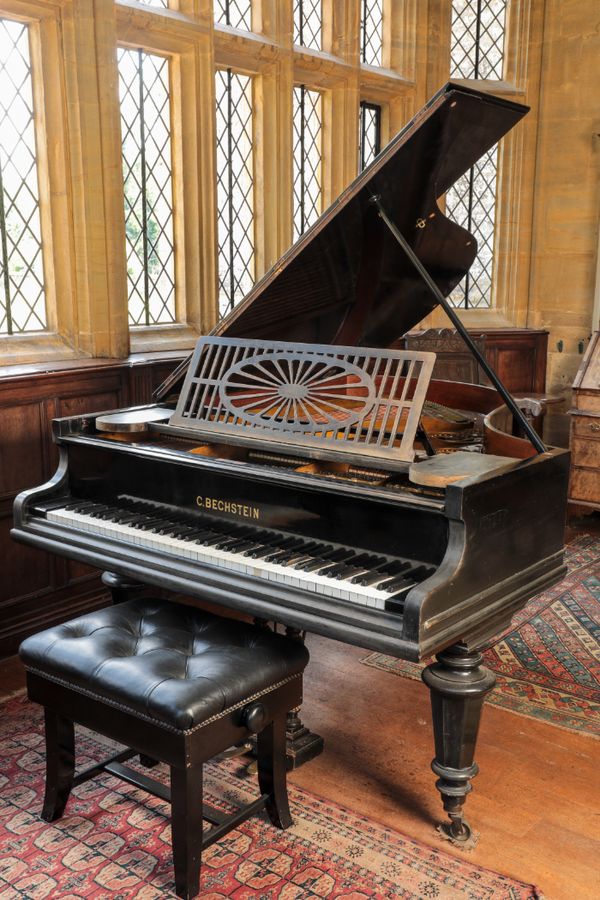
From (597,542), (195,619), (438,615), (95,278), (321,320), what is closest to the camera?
(438,615)

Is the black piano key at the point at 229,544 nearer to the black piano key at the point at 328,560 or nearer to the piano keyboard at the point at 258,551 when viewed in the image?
the piano keyboard at the point at 258,551

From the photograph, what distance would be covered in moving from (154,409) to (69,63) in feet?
6.29

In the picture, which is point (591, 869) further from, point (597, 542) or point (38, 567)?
point (597, 542)

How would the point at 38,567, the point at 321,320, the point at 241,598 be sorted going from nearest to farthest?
the point at 241,598, the point at 321,320, the point at 38,567

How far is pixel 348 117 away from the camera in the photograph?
19.5 feet

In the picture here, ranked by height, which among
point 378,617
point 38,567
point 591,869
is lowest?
point 591,869

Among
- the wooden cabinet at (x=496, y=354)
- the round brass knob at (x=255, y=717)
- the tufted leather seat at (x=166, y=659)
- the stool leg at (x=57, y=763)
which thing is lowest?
the stool leg at (x=57, y=763)

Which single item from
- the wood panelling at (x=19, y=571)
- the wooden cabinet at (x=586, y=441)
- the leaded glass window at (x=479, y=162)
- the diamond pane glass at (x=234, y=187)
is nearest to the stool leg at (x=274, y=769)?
the wood panelling at (x=19, y=571)

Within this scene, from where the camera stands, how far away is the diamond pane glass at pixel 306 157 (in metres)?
5.83

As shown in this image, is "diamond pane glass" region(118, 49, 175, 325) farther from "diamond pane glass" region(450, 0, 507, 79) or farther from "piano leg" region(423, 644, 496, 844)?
"piano leg" region(423, 644, 496, 844)

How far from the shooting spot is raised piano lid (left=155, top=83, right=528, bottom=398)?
264 cm

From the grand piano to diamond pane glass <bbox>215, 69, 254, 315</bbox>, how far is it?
88.8 inches

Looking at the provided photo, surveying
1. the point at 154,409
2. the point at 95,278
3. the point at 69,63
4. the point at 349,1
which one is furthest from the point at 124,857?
the point at 349,1

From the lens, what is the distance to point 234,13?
5312mm
